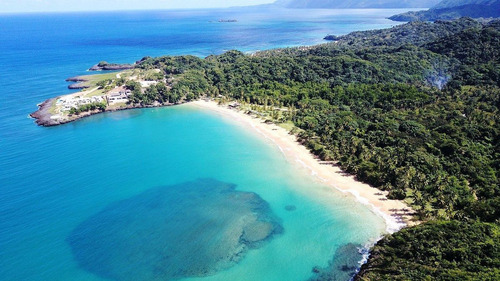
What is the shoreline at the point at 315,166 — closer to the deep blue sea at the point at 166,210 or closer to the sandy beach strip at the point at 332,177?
the sandy beach strip at the point at 332,177

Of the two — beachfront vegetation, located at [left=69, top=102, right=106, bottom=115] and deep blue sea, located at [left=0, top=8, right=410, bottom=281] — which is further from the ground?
beachfront vegetation, located at [left=69, top=102, right=106, bottom=115]

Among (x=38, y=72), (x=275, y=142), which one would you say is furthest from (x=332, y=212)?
(x=38, y=72)

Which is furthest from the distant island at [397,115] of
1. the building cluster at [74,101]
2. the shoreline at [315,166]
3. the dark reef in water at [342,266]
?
Result: the dark reef in water at [342,266]

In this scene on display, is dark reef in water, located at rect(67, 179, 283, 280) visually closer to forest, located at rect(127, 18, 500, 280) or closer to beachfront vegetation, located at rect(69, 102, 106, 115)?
forest, located at rect(127, 18, 500, 280)

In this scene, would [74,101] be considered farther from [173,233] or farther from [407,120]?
[407,120]

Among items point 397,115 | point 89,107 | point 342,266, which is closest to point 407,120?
point 397,115

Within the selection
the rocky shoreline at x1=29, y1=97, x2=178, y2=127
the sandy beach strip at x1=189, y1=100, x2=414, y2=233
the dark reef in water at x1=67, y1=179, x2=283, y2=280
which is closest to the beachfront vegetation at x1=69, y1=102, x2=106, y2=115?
the rocky shoreline at x1=29, y1=97, x2=178, y2=127
